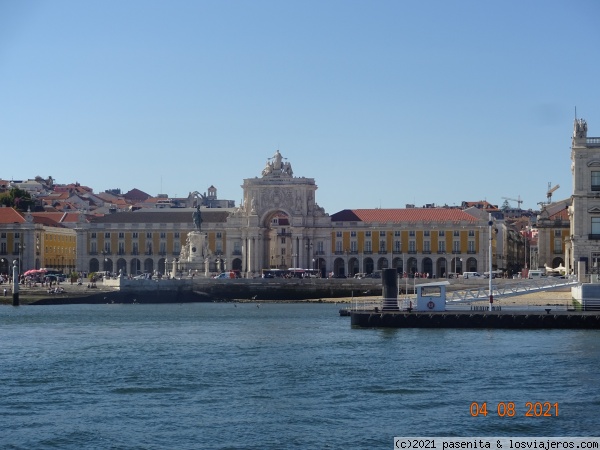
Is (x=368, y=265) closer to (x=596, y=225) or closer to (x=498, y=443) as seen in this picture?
(x=596, y=225)

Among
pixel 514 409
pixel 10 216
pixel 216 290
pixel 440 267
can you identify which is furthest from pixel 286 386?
pixel 10 216

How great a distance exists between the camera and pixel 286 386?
40719 millimetres

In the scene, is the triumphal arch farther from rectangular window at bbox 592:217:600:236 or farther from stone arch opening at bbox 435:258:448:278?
rectangular window at bbox 592:217:600:236

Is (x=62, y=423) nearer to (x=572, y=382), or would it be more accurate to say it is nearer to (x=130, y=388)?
(x=130, y=388)

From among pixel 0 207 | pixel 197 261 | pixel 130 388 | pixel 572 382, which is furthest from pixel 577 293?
pixel 0 207

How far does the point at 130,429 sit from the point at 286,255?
11520cm

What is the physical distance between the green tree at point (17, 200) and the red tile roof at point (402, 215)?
3664 cm

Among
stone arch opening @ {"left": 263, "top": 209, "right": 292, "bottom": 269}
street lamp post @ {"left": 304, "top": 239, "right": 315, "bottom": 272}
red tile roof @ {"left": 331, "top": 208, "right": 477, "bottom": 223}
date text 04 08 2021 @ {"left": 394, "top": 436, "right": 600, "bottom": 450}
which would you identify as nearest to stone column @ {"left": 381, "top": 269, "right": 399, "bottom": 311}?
date text 04 08 2021 @ {"left": 394, "top": 436, "right": 600, "bottom": 450}

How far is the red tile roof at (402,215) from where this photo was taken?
→ 138m

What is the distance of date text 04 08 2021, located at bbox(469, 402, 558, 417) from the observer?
3469 centimetres

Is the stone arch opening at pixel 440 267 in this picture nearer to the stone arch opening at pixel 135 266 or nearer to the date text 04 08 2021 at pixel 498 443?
the stone arch opening at pixel 135 266

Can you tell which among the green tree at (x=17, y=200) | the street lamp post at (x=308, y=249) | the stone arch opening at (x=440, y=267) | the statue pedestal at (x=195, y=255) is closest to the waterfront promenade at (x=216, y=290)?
the statue pedestal at (x=195, y=255)

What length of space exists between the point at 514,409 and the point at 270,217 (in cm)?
10807

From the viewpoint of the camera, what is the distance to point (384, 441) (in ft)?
104
